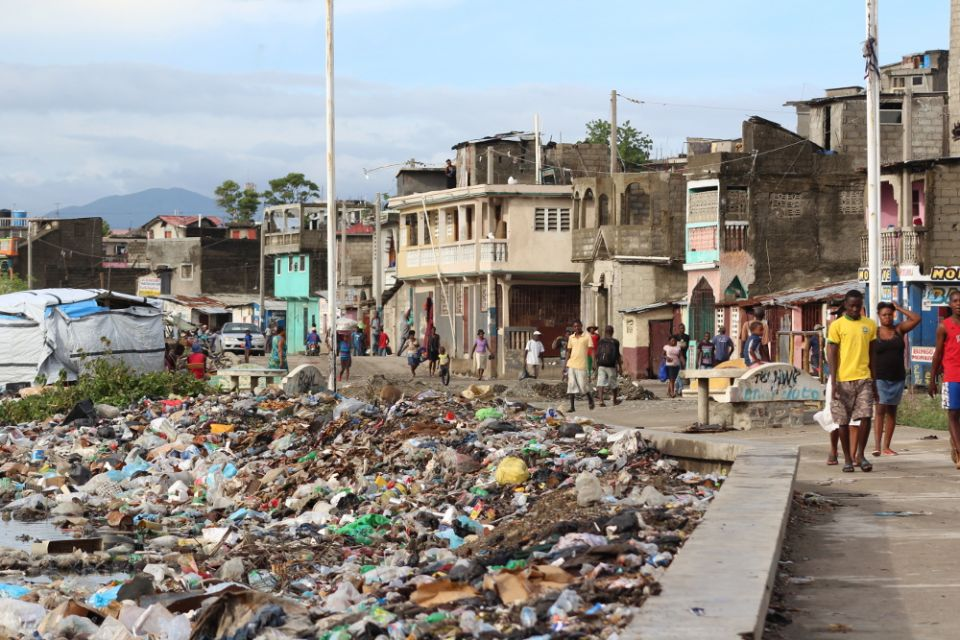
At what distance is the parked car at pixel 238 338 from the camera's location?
62.4m

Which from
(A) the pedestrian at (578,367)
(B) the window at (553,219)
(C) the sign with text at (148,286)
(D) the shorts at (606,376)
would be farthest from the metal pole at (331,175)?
(C) the sign with text at (148,286)

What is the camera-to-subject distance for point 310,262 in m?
71.1

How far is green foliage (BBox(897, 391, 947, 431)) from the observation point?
737 inches


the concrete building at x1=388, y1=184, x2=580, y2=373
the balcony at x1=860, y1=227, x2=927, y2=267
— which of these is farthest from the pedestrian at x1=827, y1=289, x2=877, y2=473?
the concrete building at x1=388, y1=184, x2=580, y2=373

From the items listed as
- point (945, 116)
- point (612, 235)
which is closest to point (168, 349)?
point (612, 235)

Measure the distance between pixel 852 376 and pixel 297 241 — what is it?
60.0 meters

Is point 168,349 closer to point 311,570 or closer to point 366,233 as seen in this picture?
point 311,570

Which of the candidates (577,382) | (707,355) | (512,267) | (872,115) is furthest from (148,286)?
(872,115)

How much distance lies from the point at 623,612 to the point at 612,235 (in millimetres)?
39255

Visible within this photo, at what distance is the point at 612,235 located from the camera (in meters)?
45.1

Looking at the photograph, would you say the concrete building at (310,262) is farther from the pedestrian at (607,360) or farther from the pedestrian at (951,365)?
the pedestrian at (951,365)

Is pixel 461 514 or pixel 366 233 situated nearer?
pixel 461 514

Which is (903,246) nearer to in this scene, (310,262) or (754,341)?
(754,341)

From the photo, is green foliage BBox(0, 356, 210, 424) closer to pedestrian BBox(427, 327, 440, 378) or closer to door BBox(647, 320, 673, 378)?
pedestrian BBox(427, 327, 440, 378)
